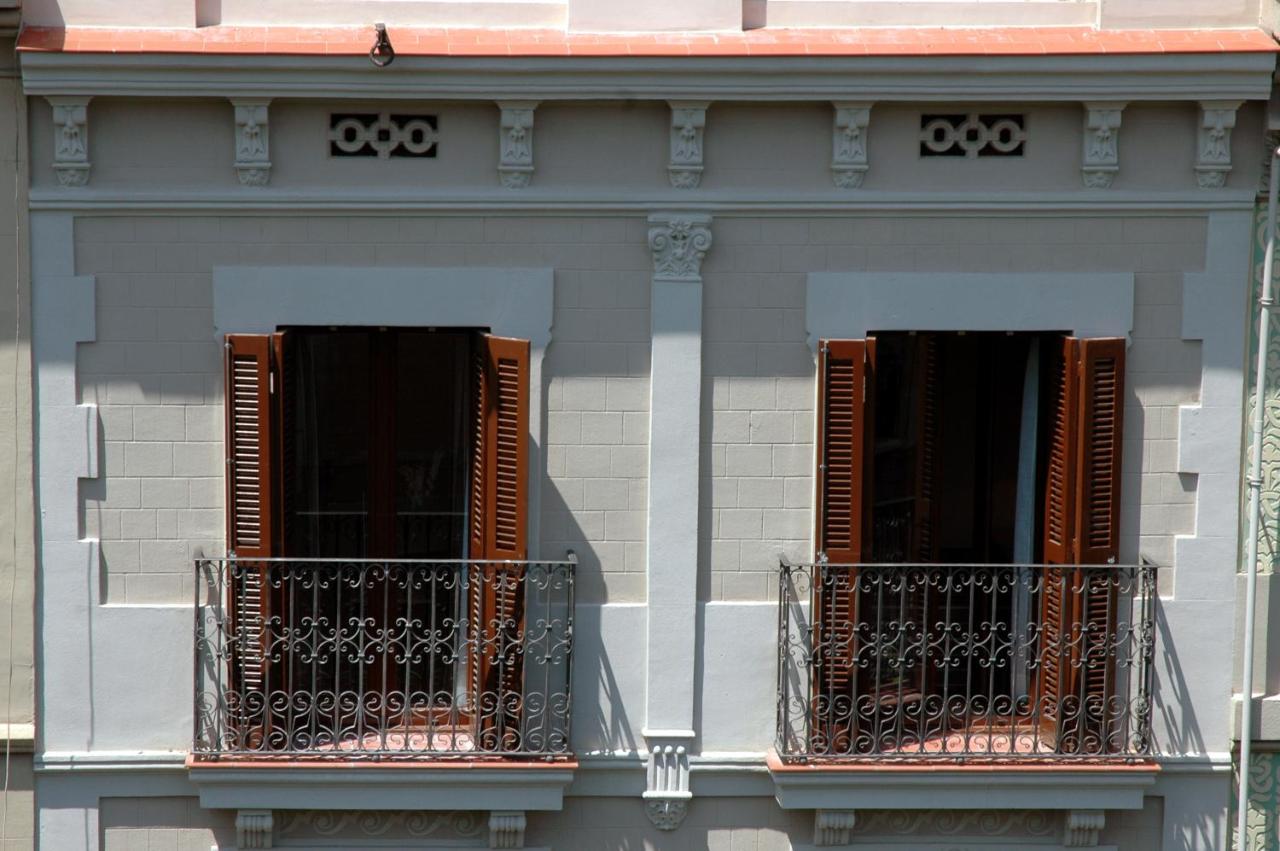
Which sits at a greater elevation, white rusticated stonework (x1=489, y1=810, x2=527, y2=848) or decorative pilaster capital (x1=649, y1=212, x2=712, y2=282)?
decorative pilaster capital (x1=649, y1=212, x2=712, y2=282)

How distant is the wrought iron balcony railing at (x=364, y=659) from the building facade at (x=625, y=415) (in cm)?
3

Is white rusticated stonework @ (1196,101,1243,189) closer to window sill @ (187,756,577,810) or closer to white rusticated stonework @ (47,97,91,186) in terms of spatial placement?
window sill @ (187,756,577,810)

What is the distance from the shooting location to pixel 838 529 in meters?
10.1

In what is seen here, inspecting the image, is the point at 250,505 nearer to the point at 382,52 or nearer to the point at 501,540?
the point at 501,540

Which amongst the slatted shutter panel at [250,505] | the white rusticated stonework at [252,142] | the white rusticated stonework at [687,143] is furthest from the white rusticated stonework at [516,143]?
the slatted shutter panel at [250,505]

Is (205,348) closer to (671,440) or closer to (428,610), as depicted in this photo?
(428,610)

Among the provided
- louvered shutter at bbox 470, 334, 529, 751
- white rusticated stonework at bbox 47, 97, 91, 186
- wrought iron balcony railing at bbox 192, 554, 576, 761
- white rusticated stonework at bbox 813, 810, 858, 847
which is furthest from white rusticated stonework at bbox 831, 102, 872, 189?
white rusticated stonework at bbox 47, 97, 91, 186

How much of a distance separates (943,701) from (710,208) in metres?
2.93

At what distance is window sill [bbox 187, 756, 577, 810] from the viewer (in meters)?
9.94

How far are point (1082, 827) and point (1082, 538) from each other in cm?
161

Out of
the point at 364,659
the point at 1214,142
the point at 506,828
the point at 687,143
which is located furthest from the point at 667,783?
the point at 1214,142

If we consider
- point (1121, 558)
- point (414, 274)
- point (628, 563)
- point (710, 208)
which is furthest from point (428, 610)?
point (1121, 558)

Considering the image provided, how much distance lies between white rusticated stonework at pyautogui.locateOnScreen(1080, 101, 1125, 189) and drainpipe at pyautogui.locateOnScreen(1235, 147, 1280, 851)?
855 mm

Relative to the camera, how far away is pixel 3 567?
33.0ft
